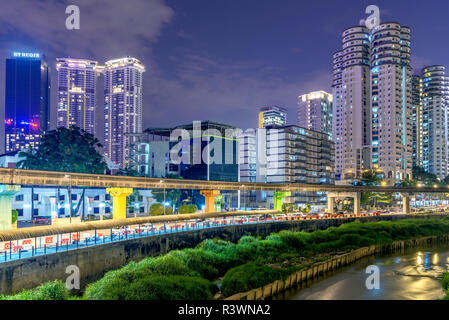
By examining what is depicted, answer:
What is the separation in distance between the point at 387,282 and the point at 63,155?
2722 inches

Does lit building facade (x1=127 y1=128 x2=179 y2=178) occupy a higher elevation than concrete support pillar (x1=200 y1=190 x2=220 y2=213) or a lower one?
higher

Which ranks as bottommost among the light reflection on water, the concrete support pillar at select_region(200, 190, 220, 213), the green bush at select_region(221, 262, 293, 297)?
the light reflection on water

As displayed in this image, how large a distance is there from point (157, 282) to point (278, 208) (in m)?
79.3

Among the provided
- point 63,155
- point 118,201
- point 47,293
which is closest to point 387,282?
point 47,293

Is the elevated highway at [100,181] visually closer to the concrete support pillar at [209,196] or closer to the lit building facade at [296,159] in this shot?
the concrete support pillar at [209,196]

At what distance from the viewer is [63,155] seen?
274ft

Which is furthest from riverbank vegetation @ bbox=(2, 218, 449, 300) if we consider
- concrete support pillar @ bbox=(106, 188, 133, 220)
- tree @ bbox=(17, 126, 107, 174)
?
tree @ bbox=(17, 126, 107, 174)

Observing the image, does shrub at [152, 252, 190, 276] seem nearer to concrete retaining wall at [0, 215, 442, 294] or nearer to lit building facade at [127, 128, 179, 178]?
concrete retaining wall at [0, 215, 442, 294]

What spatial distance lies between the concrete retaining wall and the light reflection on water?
4795mm

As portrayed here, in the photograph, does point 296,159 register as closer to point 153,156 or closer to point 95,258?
point 153,156

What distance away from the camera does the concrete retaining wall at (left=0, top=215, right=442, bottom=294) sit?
29.7 metres

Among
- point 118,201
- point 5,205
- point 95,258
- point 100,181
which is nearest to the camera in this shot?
point 95,258
